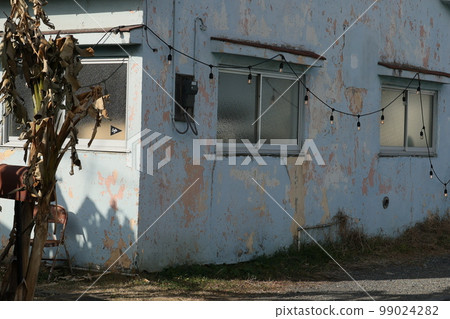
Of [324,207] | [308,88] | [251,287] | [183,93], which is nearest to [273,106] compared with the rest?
[308,88]

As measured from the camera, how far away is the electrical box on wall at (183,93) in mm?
9883

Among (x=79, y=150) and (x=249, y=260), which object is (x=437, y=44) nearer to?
(x=249, y=260)

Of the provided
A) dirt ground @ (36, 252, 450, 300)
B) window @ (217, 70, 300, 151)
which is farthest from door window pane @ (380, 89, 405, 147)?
dirt ground @ (36, 252, 450, 300)

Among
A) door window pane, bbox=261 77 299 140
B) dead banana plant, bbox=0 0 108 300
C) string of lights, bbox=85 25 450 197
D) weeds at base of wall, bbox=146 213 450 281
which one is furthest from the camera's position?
door window pane, bbox=261 77 299 140

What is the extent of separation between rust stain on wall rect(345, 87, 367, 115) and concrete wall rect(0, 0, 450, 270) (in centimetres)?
3

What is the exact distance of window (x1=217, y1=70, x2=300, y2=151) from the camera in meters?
10.7

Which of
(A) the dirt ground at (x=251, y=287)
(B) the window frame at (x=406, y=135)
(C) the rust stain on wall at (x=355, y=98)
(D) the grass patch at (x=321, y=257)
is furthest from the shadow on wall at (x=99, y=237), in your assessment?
(B) the window frame at (x=406, y=135)

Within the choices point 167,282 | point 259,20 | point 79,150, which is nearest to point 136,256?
point 167,282

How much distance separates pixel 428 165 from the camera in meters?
14.4

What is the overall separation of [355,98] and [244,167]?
2821mm

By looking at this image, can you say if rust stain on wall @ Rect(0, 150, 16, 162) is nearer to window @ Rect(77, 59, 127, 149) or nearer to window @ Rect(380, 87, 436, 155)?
window @ Rect(77, 59, 127, 149)

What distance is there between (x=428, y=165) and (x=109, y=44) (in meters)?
7.01

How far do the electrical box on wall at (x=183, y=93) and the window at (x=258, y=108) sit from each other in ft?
2.53

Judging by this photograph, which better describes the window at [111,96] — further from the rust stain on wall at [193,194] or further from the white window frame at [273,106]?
the white window frame at [273,106]
